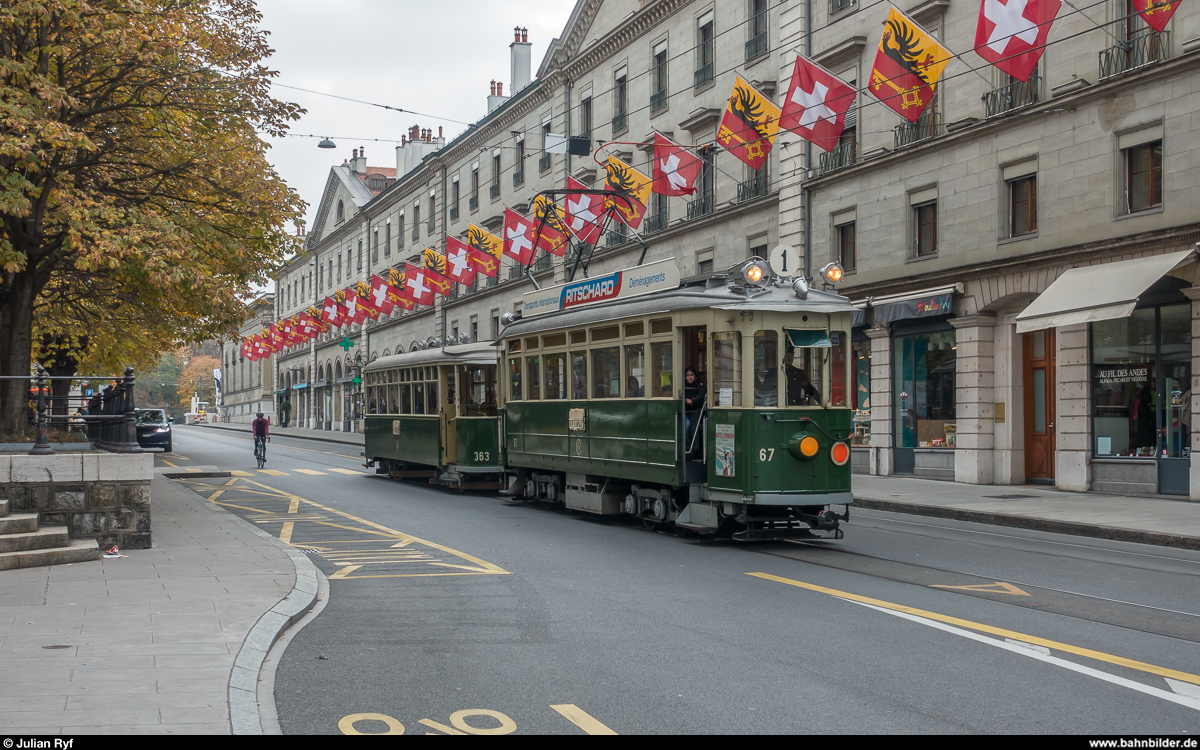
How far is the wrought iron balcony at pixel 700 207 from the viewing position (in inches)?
1283

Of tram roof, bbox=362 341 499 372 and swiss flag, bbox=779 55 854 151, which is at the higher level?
swiss flag, bbox=779 55 854 151

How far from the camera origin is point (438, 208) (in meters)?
56.1

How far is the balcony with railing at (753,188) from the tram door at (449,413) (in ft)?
39.1

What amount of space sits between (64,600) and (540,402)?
9.25 m

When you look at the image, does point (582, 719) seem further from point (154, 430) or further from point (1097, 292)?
point (154, 430)

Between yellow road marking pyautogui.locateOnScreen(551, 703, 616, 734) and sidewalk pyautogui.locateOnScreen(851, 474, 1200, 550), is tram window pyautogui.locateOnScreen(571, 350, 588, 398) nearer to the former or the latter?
sidewalk pyautogui.locateOnScreen(851, 474, 1200, 550)

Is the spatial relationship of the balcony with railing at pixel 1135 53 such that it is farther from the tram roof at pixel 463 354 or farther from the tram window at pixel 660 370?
the tram roof at pixel 463 354

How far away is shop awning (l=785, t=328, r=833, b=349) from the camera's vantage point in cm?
1274

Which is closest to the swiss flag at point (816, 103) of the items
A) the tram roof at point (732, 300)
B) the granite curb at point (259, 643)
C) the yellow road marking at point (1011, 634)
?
the tram roof at point (732, 300)

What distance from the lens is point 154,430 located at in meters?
40.8

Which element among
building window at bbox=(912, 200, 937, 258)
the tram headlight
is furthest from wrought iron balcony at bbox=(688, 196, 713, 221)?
the tram headlight

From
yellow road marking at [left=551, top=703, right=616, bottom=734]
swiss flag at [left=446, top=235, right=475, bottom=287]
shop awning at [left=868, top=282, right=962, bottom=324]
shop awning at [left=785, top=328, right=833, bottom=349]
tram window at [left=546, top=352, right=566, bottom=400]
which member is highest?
swiss flag at [left=446, top=235, right=475, bottom=287]

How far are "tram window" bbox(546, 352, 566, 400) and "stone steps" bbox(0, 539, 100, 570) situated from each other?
23.5 feet
